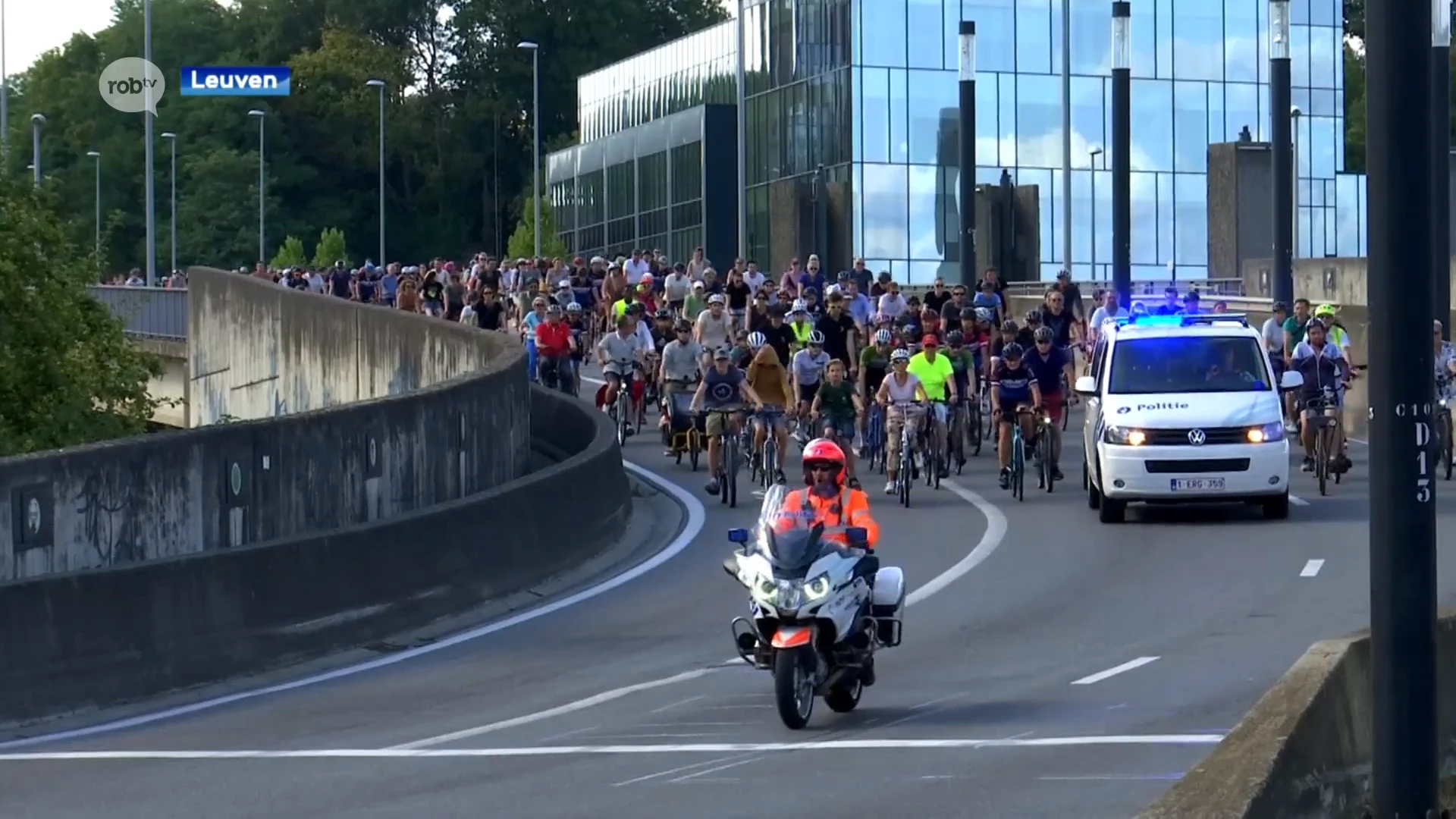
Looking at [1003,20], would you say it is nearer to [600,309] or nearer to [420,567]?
[600,309]

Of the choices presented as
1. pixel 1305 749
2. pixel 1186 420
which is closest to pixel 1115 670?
pixel 1305 749

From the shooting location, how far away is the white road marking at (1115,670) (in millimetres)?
14836

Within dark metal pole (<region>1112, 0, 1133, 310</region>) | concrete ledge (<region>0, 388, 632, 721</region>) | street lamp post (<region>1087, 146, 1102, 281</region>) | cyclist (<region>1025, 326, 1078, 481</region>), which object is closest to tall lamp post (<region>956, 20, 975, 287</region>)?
dark metal pole (<region>1112, 0, 1133, 310</region>)

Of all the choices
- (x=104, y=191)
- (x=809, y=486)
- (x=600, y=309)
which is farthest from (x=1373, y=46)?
(x=104, y=191)

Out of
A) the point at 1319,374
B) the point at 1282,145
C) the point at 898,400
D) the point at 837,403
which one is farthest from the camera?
the point at 1282,145

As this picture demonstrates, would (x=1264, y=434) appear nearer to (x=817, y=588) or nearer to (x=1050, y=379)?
(x=1050, y=379)

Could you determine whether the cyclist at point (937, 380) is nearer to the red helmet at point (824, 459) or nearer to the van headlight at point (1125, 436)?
the van headlight at point (1125, 436)

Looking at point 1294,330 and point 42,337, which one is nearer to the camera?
point 42,337

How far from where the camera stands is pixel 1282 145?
3894cm

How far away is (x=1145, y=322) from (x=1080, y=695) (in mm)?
11621

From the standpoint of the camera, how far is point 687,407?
95.9 ft

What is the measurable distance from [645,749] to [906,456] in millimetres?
13273

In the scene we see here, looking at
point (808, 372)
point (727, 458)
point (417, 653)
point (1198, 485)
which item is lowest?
point (417, 653)
